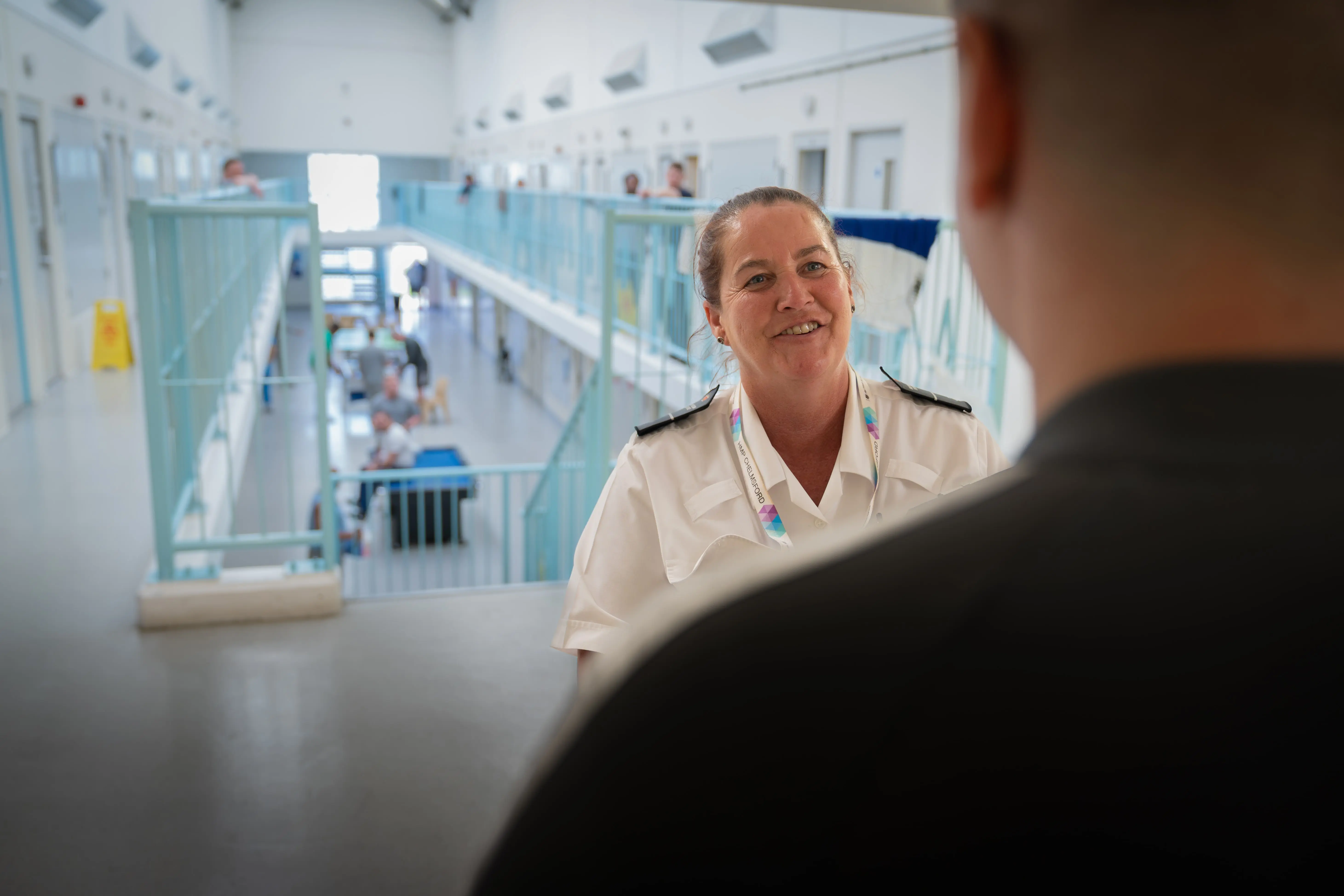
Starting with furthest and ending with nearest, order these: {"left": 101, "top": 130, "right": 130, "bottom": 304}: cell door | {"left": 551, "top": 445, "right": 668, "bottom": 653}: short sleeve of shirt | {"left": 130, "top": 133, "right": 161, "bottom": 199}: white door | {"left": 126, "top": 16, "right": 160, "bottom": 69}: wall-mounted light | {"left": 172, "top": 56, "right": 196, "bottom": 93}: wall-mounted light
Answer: {"left": 172, "top": 56, "right": 196, "bottom": 93}: wall-mounted light, {"left": 130, "top": 133, "right": 161, "bottom": 199}: white door, {"left": 126, "top": 16, "right": 160, "bottom": 69}: wall-mounted light, {"left": 101, "top": 130, "right": 130, "bottom": 304}: cell door, {"left": 551, "top": 445, "right": 668, "bottom": 653}: short sleeve of shirt

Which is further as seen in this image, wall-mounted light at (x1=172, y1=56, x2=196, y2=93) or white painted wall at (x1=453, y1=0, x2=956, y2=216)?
wall-mounted light at (x1=172, y1=56, x2=196, y2=93)

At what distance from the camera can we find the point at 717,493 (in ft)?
5.32

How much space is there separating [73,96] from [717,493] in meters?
11.7

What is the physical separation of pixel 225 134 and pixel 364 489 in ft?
73.7

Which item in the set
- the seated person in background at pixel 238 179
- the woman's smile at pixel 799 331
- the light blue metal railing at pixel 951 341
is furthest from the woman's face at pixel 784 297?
the seated person in background at pixel 238 179

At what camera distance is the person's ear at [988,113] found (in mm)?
497

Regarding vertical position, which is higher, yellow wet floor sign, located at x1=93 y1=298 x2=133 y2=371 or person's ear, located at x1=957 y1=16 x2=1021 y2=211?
person's ear, located at x1=957 y1=16 x2=1021 y2=211

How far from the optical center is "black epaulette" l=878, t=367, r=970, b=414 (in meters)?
1.75

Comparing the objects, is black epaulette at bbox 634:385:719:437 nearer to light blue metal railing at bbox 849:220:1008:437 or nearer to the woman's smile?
the woman's smile

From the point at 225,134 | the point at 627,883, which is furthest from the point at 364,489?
the point at 225,134

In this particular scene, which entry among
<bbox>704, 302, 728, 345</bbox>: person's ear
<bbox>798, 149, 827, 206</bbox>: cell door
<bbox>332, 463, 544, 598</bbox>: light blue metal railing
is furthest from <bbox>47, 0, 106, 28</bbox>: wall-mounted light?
<bbox>704, 302, 728, 345</bbox>: person's ear

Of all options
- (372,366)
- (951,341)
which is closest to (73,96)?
(372,366)

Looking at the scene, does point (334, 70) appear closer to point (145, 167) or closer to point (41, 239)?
point (145, 167)

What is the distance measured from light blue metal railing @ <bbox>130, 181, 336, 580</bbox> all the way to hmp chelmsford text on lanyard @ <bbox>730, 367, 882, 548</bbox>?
274cm
